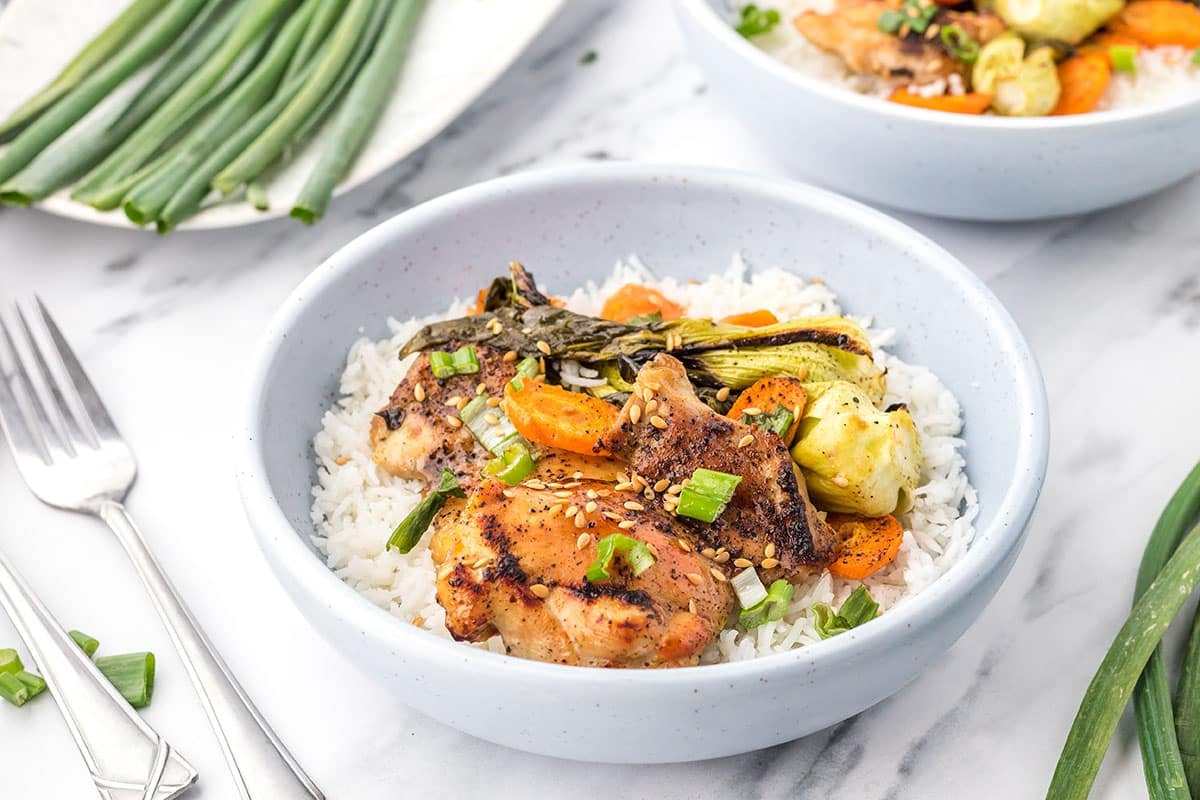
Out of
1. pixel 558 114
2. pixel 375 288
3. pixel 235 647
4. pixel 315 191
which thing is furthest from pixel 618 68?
pixel 235 647

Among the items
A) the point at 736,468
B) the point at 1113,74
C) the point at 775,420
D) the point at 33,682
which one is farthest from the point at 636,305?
the point at 1113,74

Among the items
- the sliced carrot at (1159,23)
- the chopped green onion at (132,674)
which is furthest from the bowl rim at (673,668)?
the sliced carrot at (1159,23)

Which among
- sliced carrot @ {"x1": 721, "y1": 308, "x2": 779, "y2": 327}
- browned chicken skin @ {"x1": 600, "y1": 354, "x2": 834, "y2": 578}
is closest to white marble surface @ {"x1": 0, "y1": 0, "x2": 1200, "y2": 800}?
browned chicken skin @ {"x1": 600, "y1": 354, "x2": 834, "y2": 578}

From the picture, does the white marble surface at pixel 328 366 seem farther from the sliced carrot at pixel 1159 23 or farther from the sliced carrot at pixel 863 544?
the sliced carrot at pixel 1159 23

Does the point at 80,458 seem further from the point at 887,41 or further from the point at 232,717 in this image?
the point at 887,41

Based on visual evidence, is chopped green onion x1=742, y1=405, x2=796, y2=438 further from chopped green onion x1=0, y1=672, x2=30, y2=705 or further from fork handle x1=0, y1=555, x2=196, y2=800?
chopped green onion x1=0, y1=672, x2=30, y2=705
